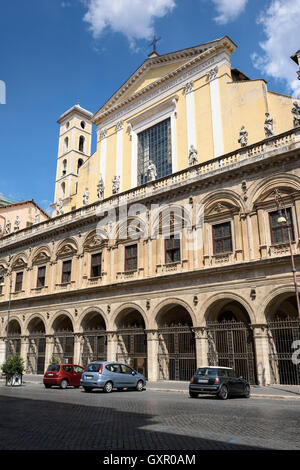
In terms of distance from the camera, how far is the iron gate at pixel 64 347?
3005cm

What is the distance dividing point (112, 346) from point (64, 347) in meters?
5.54

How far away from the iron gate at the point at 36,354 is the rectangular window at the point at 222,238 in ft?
57.0

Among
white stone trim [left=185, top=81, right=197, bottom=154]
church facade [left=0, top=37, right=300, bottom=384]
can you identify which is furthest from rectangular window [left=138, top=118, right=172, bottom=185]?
white stone trim [left=185, top=81, right=197, bottom=154]

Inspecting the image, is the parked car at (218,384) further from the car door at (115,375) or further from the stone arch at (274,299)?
the stone arch at (274,299)

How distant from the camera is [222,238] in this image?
23.0 m

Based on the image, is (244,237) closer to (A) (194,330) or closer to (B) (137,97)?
(A) (194,330)

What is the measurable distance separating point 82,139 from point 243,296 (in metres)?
35.1

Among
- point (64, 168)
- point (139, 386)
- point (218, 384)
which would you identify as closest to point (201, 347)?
point (139, 386)

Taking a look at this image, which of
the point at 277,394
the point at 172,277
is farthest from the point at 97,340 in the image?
the point at 277,394

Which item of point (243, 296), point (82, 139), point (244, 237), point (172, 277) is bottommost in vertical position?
point (243, 296)

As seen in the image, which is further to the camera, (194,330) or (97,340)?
(97,340)

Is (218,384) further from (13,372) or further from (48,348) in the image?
(48,348)
